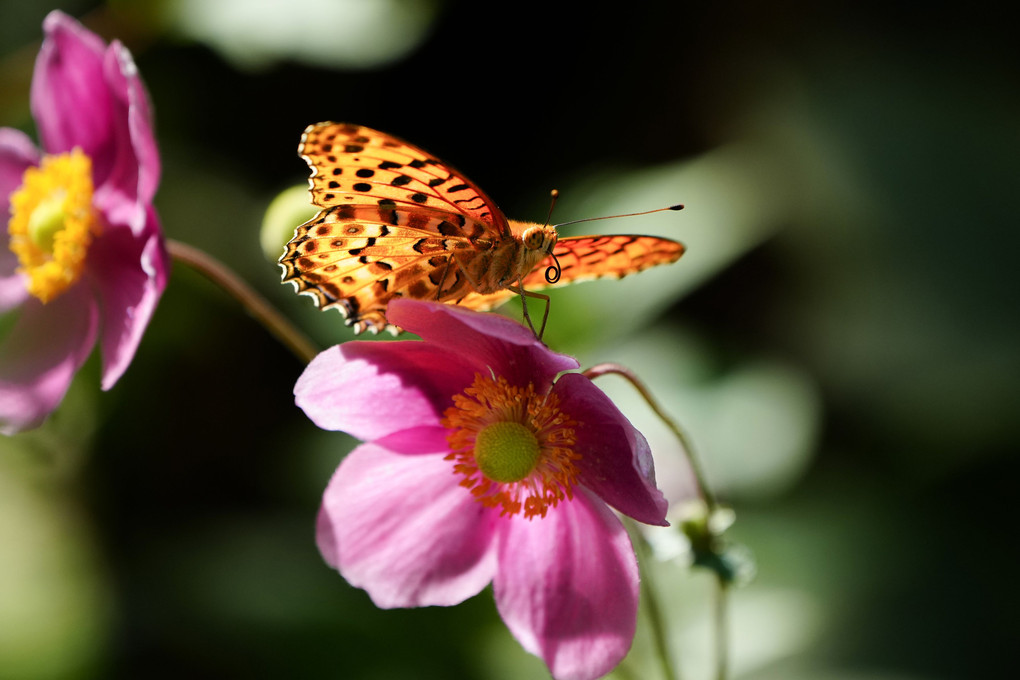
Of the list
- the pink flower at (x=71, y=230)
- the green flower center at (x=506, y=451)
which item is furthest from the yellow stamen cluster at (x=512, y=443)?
the pink flower at (x=71, y=230)

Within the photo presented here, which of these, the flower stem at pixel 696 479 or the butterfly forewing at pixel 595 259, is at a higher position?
the butterfly forewing at pixel 595 259

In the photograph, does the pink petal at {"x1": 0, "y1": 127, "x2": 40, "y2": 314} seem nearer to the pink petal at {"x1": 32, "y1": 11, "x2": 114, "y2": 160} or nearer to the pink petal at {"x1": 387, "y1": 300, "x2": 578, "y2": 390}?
the pink petal at {"x1": 32, "y1": 11, "x2": 114, "y2": 160}

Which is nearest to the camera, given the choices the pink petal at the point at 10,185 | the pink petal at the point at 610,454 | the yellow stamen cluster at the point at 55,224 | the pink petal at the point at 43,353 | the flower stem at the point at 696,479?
the pink petal at the point at 610,454

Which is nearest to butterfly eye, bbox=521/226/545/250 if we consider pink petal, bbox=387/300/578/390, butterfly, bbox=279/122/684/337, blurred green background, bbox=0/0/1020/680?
butterfly, bbox=279/122/684/337

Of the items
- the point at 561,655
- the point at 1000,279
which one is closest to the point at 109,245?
the point at 561,655

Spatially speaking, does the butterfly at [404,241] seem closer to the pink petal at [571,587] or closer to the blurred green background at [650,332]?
the pink petal at [571,587]

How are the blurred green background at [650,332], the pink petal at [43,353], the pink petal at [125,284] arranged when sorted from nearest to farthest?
1. the pink petal at [125,284]
2. the pink petal at [43,353]
3. the blurred green background at [650,332]
